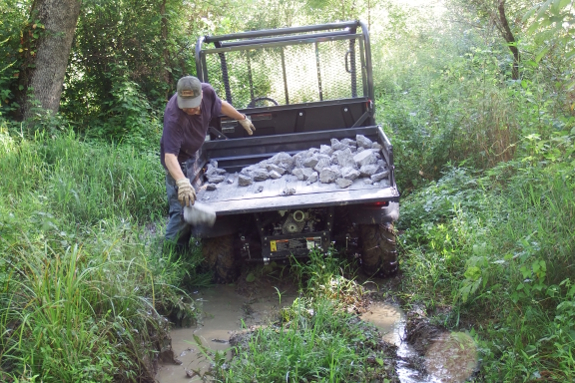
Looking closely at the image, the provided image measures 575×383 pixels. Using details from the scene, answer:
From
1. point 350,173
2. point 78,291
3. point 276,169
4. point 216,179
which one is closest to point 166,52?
point 216,179

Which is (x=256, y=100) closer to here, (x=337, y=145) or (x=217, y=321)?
(x=337, y=145)

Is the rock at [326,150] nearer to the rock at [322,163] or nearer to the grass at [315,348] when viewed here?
the rock at [322,163]

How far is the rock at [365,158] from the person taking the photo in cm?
518

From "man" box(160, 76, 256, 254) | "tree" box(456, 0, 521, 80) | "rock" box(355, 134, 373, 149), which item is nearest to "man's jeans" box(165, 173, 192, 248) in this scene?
"man" box(160, 76, 256, 254)

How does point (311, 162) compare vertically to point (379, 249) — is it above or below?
above

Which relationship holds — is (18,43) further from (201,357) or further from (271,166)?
(201,357)

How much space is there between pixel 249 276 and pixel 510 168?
9.23 feet

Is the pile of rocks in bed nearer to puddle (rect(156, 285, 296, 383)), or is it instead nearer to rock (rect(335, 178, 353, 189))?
rock (rect(335, 178, 353, 189))

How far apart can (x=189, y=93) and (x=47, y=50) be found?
466 centimetres

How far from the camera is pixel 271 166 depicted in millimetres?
5449

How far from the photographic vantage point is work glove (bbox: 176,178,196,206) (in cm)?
468

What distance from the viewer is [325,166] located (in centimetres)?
527

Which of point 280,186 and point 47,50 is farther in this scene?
point 47,50

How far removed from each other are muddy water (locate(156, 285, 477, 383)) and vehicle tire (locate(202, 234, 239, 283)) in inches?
4.5
